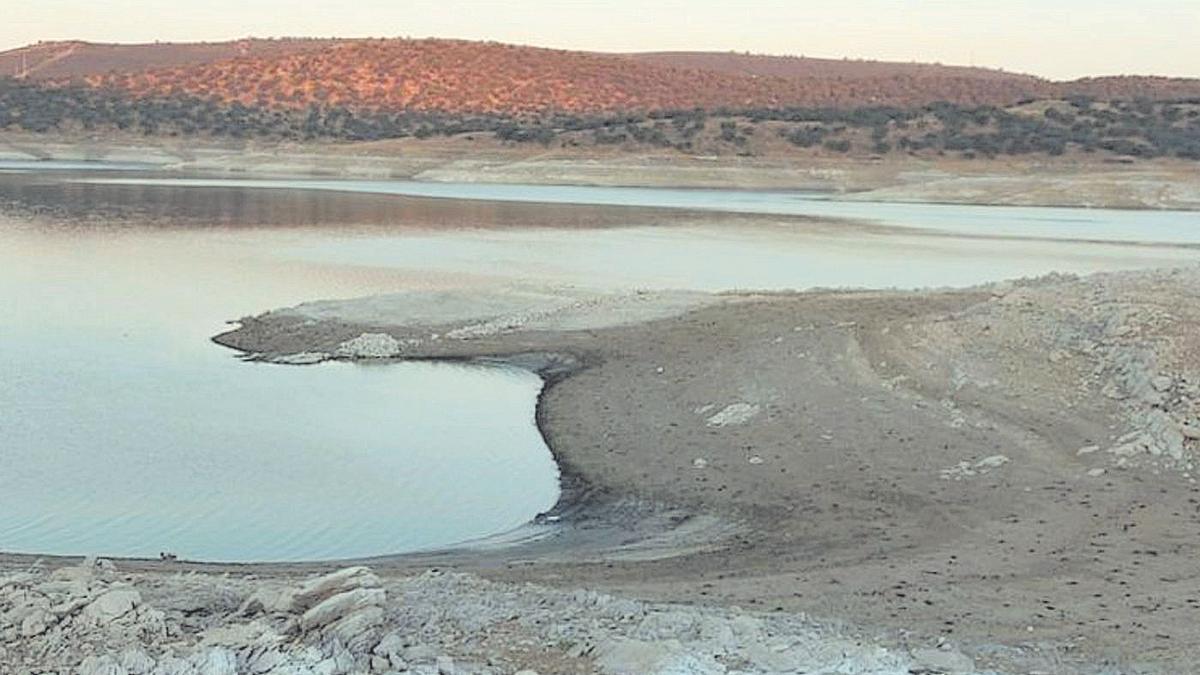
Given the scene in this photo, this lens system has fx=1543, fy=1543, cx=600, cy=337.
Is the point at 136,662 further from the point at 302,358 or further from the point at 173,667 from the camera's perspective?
the point at 302,358

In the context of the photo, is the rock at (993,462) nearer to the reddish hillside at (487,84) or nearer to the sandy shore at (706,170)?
the sandy shore at (706,170)

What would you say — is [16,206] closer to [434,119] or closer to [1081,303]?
[1081,303]

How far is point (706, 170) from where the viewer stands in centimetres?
5825

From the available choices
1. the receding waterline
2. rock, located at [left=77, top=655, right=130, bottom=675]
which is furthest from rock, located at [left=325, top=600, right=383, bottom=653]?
the receding waterline

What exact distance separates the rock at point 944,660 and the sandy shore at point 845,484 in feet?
0.05

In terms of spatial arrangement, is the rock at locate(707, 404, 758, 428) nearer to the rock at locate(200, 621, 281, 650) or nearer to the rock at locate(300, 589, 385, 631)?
the rock at locate(300, 589, 385, 631)

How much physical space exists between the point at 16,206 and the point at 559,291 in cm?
2319

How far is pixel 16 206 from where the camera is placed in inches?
1537

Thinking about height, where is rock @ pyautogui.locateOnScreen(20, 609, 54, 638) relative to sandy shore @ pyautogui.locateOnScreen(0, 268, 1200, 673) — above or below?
above

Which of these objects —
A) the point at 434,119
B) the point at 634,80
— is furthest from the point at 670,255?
the point at 634,80

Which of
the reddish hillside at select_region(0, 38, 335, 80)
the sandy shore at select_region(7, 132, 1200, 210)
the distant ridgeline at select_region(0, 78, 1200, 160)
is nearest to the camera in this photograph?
the sandy shore at select_region(7, 132, 1200, 210)

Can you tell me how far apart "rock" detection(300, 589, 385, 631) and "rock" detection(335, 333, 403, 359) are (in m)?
10.7

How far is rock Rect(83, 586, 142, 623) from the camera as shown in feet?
19.0

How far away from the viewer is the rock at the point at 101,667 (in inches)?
212
